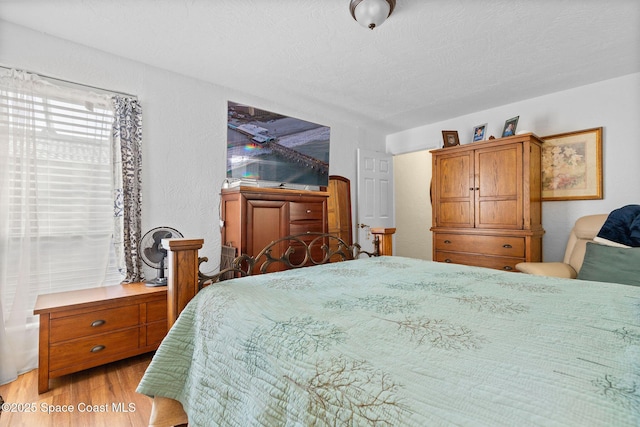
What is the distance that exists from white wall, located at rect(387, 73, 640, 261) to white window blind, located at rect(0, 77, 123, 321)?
4216 millimetres

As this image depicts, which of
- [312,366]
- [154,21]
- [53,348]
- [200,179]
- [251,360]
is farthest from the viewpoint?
[200,179]

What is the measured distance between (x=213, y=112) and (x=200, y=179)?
710 millimetres

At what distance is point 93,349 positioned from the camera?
198cm

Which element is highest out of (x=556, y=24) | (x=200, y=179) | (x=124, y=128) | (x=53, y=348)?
(x=556, y=24)

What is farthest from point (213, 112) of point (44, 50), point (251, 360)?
point (251, 360)

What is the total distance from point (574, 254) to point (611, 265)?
0.71m

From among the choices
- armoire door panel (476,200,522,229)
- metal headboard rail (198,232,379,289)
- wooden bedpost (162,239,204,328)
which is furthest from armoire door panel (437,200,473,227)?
wooden bedpost (162,239,204,328)

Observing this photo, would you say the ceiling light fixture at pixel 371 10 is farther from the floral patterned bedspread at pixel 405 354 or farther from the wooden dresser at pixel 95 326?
the wooden dresser at pixel 95 326

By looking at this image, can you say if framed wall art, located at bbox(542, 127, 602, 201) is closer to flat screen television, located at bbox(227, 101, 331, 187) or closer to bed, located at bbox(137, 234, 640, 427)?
bed, located at bbox(137, 234, 640, 427)

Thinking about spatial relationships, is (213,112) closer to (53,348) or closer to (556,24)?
(53,348)

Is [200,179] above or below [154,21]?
below

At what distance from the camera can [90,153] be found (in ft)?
7.63

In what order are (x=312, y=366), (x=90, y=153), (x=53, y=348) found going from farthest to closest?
(x=90, y=153) → (x=53, y=348) → (x=312, y=366)

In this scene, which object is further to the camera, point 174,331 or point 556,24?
point 556,24
